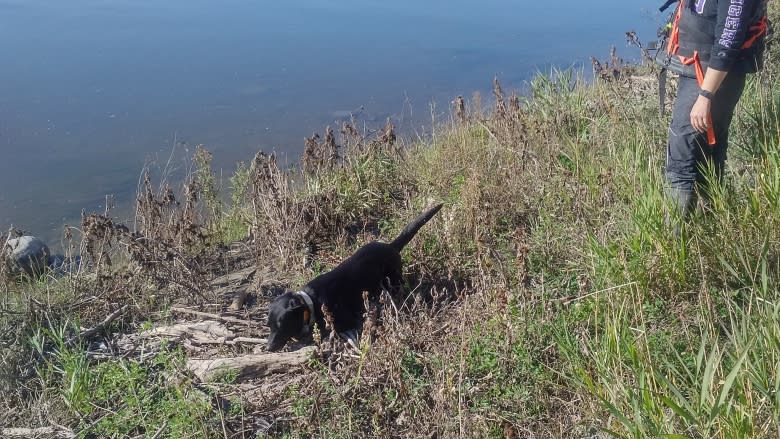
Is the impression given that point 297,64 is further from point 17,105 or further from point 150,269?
point 150,269

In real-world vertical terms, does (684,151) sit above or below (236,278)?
above

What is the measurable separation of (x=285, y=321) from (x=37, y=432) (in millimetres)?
1318

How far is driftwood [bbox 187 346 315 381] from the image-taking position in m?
3.72

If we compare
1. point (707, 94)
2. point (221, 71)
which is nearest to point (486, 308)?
point (707, 94)

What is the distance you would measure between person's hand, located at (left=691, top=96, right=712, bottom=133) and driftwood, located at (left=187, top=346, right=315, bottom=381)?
7.57 ft

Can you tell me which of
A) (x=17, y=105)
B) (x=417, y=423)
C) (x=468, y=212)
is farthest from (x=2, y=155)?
(x=417, y=423)

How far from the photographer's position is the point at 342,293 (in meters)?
4.25

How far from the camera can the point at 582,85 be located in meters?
6.70

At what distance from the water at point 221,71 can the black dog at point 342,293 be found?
3315mm

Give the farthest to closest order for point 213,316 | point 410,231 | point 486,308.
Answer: point 410,231, point 213,316, point 486,308

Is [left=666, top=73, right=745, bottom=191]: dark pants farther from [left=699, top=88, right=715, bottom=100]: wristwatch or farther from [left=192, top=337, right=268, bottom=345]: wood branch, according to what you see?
[left=192, top=337, right=268, bottom=345]: wood branch

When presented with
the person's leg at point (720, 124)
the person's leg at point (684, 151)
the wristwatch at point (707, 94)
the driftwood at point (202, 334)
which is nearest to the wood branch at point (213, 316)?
the driftwood at point (202, 334)

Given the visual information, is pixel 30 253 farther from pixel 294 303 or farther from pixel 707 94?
pixel 707 94

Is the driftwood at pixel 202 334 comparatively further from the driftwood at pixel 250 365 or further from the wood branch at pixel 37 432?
the wood branch at pixel 37 432
